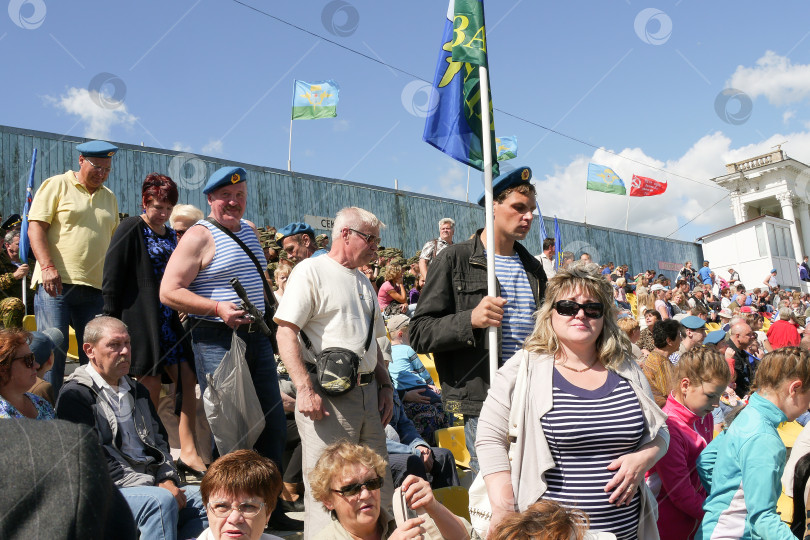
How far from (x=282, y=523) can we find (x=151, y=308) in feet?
5.30

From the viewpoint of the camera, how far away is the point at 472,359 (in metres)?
3.47

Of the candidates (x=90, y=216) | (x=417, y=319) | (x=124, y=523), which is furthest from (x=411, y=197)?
(x=124, y=523)

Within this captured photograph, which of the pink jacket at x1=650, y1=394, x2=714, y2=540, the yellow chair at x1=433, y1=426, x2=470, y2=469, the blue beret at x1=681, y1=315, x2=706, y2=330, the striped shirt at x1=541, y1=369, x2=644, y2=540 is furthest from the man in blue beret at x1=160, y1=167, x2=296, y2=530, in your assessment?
the blue beret at x1=681, y1=315, x2=706, y2=330

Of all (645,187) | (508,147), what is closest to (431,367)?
(508,147)

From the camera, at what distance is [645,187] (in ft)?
88.9

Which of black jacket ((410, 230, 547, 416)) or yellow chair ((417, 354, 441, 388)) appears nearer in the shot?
black jacket ((410, 230, 547, 416))

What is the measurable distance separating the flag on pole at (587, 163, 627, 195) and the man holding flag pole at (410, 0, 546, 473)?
22485mm

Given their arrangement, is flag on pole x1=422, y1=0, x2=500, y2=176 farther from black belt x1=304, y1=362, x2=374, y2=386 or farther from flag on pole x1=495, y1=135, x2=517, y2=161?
flag on pole x1=495, y1=135, x2=517, y2=161

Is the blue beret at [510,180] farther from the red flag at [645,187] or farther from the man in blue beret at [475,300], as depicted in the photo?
the red flag at [645,187]

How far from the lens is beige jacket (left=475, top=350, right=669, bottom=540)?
100 inches

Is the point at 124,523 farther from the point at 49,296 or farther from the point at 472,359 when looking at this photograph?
the point at 49,296

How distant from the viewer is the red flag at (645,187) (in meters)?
27.0

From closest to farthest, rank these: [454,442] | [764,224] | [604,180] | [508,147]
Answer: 1. [454,442]
2. [508,147]
3. [604,180]
4. [764,224]

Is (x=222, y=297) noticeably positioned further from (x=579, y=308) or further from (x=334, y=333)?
(x=579, y=308)
